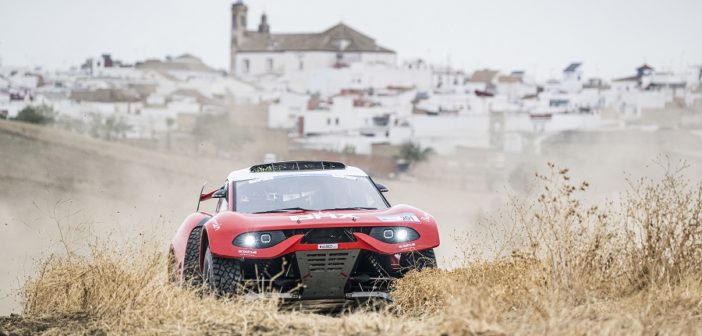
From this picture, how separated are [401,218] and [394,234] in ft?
0.81

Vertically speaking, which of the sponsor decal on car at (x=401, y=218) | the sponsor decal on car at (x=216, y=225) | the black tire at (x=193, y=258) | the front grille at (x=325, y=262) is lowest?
the black tire at (x=193, y=258)

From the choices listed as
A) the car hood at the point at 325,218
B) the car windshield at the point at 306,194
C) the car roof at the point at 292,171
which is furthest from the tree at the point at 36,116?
the car hood at the point at 325,218

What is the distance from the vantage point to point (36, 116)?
121250 millimetres

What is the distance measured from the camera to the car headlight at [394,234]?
10531mm

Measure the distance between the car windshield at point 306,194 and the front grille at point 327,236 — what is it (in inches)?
40.3

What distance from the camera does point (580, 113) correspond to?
486ft

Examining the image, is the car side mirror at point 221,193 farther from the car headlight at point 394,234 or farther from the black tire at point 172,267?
the car headlight at point 394,234

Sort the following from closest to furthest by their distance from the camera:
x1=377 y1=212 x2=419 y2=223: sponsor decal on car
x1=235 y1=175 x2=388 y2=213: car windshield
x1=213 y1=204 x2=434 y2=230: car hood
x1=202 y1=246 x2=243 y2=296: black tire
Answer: x1=202 y1=246 x2=243 y2=296: black tire, x1=213 y1=204 x2=434 y2=230: car hood, x1=377 y1=212 x2=419 y2=223: sponsor decal on car, x1=235 y1=175 x2=388 y2=213: car windshield

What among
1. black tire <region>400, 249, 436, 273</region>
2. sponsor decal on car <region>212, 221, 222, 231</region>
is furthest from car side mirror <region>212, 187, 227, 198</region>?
black tire <region>400, 249, 436, 273</region>

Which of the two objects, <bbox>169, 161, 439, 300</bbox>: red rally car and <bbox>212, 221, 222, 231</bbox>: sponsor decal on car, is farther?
<bbox>212, 221, 222, 231</bbox>: sponsor decal on car

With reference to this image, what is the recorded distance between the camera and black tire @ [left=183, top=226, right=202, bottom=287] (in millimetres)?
11117

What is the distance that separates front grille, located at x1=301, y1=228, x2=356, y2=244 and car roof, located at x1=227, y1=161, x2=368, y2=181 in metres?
1.84

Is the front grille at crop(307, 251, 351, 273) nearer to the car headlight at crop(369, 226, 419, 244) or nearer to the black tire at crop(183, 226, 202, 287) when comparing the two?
the car headlight at crop(369, 226, 419, 244)

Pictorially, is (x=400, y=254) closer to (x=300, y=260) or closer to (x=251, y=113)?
(x=300, y=260)
